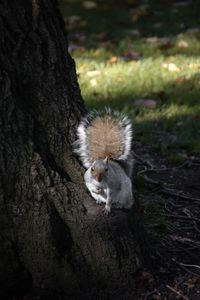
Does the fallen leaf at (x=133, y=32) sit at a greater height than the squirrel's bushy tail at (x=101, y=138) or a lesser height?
greater

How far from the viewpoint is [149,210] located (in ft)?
12.5

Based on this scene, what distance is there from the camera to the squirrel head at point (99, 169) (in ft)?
9.59

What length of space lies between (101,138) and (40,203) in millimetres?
402

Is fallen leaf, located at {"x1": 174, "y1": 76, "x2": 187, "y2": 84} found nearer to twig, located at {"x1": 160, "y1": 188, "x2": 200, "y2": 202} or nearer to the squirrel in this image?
twig, located at {"x1": 160, "y1": 188, "x2": 200, "y2": 202}

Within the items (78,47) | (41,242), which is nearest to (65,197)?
(41,242)

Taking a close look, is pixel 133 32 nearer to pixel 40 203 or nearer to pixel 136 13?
pixel 136 13

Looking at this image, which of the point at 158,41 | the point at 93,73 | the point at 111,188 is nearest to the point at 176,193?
the point at 111,188

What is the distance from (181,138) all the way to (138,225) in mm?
1990

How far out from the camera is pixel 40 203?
298 cm

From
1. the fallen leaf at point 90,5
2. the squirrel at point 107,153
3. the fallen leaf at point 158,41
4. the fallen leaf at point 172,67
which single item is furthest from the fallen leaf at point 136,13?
the squirrel at point 107,153

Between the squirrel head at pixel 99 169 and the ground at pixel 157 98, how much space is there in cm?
50

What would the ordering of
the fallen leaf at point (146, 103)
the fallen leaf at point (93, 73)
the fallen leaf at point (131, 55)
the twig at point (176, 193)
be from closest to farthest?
the twig at point (176, 193), the fallen leaf at point (146, 103), the fallen leaf at point (93, 73), the fallen leaf at point (131, 55)

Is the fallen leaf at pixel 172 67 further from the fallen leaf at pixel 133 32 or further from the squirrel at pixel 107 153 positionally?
the squirrel at pixel 107 153

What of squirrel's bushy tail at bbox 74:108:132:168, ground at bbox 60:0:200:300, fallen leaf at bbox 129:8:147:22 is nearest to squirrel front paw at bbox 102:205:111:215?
squirrel's bushy tail at bbox 74:108:132:168
